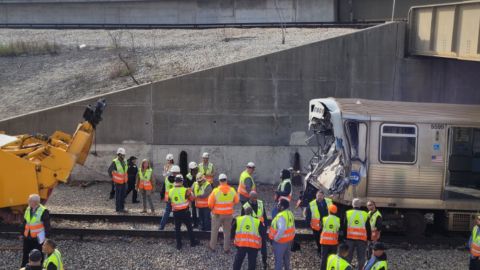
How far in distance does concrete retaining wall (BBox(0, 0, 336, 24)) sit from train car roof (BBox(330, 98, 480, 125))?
1804cm

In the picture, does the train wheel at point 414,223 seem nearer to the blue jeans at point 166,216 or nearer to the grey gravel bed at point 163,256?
the grey gravel bed at point 163,256

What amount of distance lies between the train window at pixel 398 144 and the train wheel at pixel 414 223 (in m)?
1.30

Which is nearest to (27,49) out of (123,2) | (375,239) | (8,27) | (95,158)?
(8,27)

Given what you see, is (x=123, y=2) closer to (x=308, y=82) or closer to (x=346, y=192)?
(x=308, y=82)

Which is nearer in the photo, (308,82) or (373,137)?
(373,137)

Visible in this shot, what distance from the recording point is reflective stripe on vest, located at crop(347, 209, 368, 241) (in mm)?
9031

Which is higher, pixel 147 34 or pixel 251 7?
pixel 251 7

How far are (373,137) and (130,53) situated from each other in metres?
15.0

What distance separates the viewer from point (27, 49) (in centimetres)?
2505

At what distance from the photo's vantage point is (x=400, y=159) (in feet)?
Answer: 36.4

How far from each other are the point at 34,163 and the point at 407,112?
27.6ft

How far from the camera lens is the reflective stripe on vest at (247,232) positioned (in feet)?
28.2

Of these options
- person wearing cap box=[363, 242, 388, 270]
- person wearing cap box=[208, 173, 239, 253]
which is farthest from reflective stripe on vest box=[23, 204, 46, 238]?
person wearing cap box=[363, 242, 388, 270]

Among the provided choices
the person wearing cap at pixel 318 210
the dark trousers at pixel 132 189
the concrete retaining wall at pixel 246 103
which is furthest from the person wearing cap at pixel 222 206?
the concrete retaining wall at pixel 246 103
